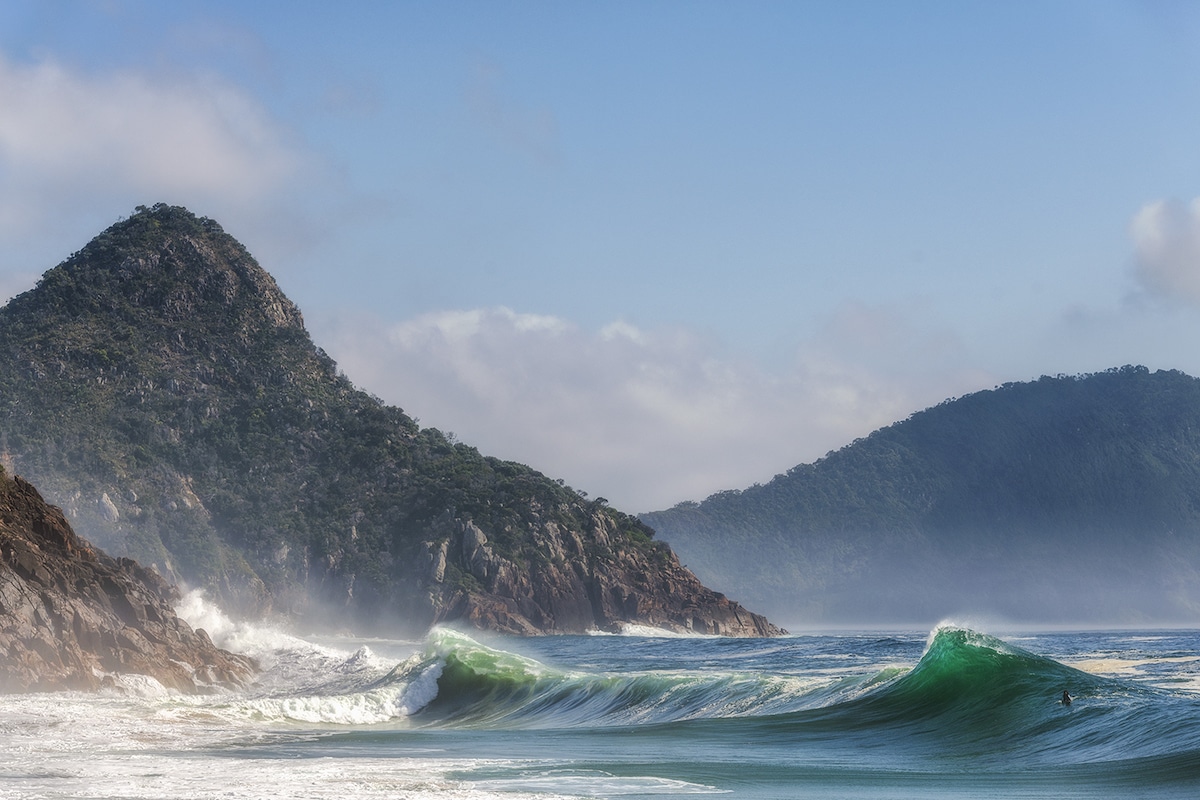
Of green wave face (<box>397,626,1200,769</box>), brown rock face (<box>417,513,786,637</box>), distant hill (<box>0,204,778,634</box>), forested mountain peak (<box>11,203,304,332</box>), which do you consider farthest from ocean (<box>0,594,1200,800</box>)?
forested mountain peak (<box>11,203,304,332</box>)

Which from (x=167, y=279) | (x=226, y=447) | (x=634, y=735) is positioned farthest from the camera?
(x=167, y=279)

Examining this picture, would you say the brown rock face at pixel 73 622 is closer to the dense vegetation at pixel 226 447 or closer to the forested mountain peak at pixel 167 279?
the dense vegetation at pixel 226 447

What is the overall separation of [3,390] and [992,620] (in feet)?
445

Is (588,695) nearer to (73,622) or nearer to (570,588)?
(73,622)

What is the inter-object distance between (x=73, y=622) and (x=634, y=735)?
1692 cm

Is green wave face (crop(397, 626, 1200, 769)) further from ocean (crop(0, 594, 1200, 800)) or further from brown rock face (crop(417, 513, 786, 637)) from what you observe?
brown rock face (crop(417, 513, 786, 637))

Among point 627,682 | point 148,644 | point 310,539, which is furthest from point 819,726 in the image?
point 310,539

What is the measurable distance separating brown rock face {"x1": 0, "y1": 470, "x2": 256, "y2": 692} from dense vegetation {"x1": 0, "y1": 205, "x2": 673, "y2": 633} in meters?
63.8

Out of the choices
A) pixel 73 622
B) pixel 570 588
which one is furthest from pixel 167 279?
pixel 73 622

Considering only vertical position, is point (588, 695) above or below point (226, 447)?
below

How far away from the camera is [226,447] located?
11431 cm

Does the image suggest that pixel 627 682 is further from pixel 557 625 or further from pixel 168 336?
pixel 168 336

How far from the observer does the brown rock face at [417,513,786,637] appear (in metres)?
106

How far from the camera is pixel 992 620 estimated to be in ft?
597
